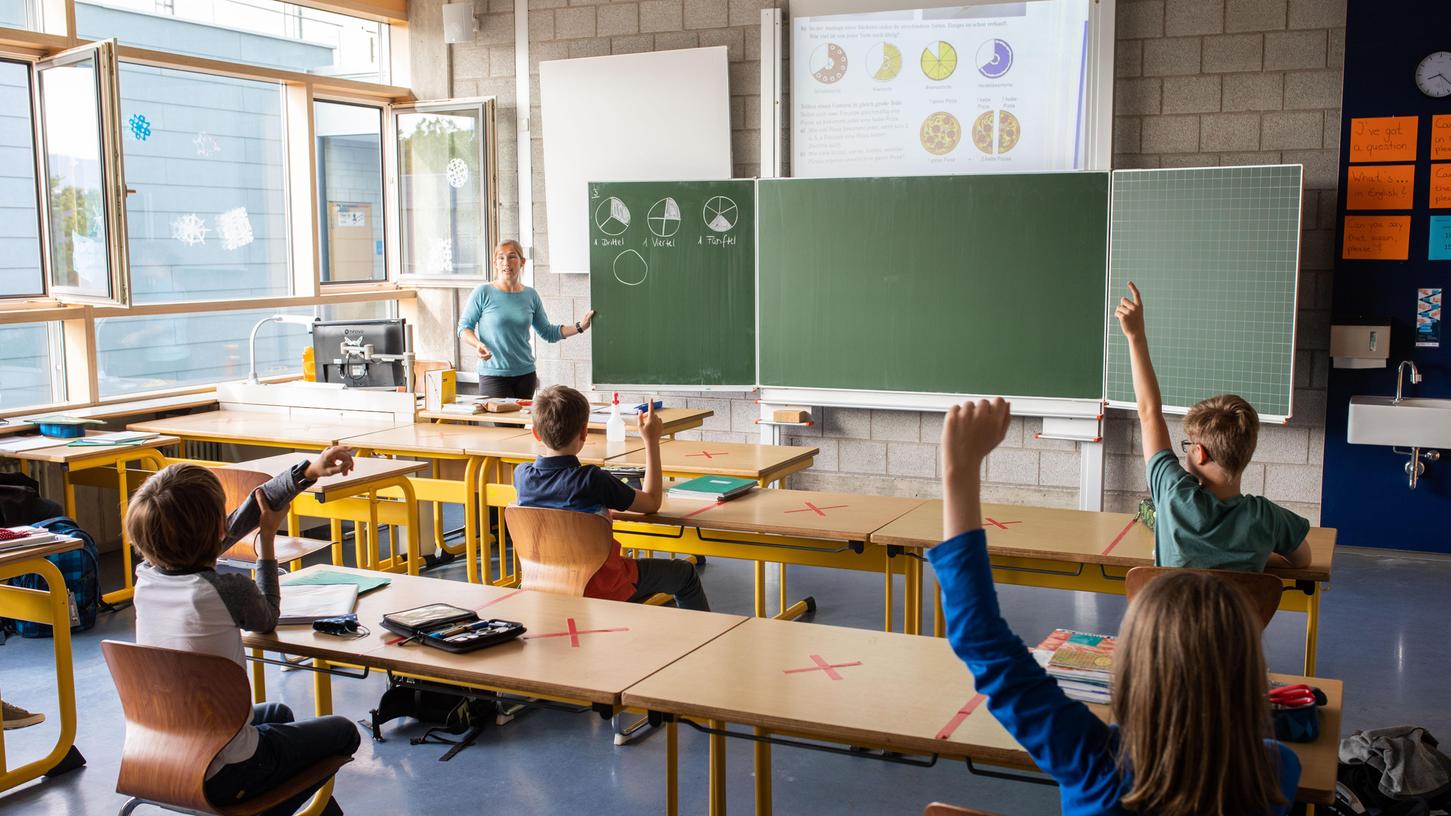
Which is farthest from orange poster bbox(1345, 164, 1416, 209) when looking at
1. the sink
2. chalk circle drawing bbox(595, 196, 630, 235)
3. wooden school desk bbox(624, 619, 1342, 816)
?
wooden school desk bbox(624, 619, 1342, 816)

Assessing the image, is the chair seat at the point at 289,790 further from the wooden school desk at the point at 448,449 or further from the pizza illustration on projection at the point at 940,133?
the pizza illustration on projection at the point at 940,133

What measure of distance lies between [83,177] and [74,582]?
2167 millimetres

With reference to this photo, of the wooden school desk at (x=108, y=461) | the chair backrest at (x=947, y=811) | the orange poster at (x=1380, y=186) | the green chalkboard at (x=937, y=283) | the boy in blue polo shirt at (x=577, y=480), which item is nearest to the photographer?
the chair backrest at (x=947, y=811)

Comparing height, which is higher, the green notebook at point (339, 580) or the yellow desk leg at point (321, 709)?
the green notebook at point (339, 580)

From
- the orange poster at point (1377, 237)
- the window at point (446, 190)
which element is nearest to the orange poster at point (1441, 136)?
the orange poster at point (1377, 237)

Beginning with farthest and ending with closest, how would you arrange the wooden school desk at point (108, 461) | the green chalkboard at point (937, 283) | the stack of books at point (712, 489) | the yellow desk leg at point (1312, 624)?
the green chalkboard at point (937, 283) → the wooden school desk at point (108, 461) → the stack of books at point (712, 489) → the yellow desk leg at point (1312, 624)

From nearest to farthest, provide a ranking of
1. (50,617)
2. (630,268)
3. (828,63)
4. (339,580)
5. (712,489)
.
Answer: (339,580)
(50,617)
(712,489)
(828,63)
(630,268)

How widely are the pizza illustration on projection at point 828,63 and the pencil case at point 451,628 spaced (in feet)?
15.7

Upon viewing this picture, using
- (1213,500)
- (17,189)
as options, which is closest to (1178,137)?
(1213,500)

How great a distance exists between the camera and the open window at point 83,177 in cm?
573

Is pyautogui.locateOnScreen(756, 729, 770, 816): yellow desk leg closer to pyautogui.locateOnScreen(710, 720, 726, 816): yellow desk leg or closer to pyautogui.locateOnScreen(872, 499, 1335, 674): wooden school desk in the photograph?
pyautogui.locateOnScreen(710, 720, 726, 816): yellow desk leg

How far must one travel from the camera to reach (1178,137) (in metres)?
6.05

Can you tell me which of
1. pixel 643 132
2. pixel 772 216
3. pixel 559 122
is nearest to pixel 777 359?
pixel 772 216

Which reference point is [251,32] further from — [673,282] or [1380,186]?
[1380,186]
